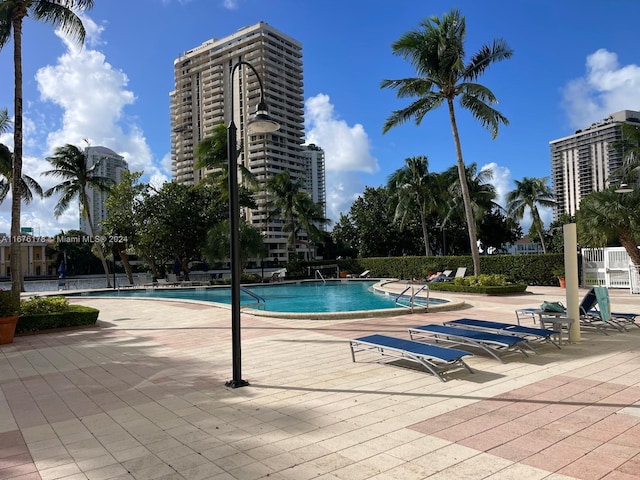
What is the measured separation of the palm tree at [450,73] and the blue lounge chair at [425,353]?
14.4m

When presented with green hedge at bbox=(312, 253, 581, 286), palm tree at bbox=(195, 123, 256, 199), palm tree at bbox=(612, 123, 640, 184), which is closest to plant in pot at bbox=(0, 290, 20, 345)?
palm tree at bbox=(195, 123, 256, 199)

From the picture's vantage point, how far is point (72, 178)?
104ft

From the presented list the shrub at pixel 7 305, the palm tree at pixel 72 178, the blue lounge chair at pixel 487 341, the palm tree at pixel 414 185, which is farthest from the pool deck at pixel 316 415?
the palm tree at pixel 414 185

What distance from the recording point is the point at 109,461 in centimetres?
376

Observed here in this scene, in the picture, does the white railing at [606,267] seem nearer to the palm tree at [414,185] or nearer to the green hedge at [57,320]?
the palm tree at [414,185]

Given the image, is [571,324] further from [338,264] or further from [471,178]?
[471,178]

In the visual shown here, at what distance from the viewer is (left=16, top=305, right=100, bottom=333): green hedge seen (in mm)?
11047

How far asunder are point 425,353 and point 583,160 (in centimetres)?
5633

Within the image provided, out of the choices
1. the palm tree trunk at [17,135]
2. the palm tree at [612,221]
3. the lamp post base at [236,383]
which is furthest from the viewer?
the palm tree at [612,221]

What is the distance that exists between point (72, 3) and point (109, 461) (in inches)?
621

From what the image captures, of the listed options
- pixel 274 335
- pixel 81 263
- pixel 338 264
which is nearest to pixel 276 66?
pixel 81 263

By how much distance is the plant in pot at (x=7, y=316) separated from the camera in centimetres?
Result: 997

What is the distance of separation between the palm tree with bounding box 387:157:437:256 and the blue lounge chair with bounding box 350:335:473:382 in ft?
96.7

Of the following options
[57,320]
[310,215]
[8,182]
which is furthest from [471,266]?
[8,182]
